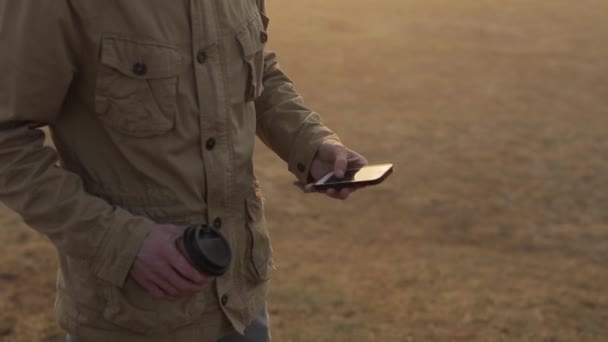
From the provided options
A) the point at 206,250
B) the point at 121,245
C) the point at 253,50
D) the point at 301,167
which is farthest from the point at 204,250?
the point at 301,167

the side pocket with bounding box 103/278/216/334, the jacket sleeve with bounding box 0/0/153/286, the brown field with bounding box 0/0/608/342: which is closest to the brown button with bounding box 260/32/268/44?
the jacket sleeve with bounding box 0/0/153/286

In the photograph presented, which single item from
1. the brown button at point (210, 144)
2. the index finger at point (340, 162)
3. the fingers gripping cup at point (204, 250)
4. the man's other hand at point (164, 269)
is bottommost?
the man's other hand at point (164, 269)

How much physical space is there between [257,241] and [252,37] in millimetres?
393

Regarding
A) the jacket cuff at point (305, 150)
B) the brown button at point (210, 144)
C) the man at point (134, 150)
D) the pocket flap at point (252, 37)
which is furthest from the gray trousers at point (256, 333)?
the pocket flap at point (252, 37)

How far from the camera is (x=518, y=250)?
4.32 m

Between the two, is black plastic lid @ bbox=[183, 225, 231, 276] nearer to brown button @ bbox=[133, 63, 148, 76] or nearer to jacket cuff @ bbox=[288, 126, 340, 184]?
brown button @ bbox=[133, 63, 148, 76]

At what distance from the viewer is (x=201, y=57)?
1.57 m

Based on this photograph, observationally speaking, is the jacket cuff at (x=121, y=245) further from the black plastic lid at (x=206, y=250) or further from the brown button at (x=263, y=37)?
the brown button at (x=263, y=37)

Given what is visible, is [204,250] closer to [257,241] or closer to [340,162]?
[257,241]

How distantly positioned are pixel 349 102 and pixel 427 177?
67.7 inches

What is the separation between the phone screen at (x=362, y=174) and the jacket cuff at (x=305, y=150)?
10cm

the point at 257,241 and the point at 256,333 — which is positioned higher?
the point at 257,241

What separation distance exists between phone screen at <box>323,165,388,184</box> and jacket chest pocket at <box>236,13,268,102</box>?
24 cm

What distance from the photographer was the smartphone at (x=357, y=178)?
1.74 metres
